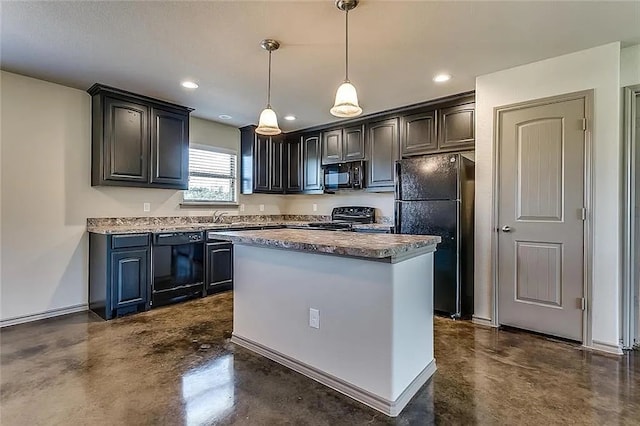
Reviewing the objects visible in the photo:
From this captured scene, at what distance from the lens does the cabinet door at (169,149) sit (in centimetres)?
403

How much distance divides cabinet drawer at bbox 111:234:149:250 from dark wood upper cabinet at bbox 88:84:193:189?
2.33ft

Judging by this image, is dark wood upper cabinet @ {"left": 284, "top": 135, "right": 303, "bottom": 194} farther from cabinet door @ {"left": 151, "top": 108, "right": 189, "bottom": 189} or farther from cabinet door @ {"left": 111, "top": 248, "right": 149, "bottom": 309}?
cabinet door @ {"left": 111, "top": 248, "right": 149, "bottom": 309}

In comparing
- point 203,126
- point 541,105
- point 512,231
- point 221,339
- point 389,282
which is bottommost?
point 221,339

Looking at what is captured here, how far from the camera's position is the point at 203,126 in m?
4.90

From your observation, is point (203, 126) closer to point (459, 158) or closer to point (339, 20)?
point (339, 20)

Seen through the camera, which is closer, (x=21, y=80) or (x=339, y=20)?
(x=339, y=20)

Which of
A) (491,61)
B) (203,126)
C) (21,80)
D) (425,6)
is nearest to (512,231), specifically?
(491,61)

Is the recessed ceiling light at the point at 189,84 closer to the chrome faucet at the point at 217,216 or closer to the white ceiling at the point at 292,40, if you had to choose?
the white ceiling at the point at 292,40

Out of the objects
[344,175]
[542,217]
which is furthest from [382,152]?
[542,217]

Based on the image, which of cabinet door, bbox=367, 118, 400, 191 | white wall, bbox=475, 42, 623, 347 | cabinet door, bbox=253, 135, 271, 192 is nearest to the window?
cabinet door, bbox=253, 135, 271, 192

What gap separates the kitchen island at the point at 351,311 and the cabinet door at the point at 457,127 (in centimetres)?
203

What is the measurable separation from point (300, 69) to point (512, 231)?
2.53 meters

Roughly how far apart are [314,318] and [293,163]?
384cm

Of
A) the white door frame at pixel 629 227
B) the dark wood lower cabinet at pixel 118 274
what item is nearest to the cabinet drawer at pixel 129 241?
the dark wood lower cabinet at pixel 118 274
